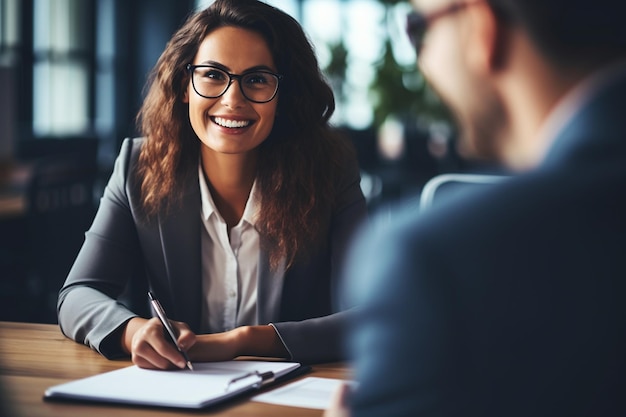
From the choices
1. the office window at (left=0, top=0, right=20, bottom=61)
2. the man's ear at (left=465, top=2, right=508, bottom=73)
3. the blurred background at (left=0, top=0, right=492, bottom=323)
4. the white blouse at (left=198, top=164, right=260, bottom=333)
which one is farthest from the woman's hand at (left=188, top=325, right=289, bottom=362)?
the office window at (left=0, top=0, right=20, bottom=61)

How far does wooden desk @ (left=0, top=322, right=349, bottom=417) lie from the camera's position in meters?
1.13

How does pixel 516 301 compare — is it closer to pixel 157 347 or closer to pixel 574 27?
pixel 574 27

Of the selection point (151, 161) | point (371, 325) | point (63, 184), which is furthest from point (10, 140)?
point (371, 325)

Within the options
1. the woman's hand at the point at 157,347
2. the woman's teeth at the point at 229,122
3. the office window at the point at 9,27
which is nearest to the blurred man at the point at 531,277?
the woman's hand at the point at 157,347

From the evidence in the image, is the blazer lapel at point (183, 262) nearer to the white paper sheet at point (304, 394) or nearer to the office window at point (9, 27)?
the white paper sheet at point (304, 394)

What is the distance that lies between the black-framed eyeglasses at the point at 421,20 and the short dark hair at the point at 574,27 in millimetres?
67

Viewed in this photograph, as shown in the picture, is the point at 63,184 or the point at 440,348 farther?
the point at 63,184

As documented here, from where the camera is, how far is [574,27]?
647mm

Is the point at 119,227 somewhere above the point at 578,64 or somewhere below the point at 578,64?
below

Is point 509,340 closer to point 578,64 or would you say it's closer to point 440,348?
point 440,348

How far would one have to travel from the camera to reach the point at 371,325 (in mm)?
654

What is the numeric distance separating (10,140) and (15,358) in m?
3.44

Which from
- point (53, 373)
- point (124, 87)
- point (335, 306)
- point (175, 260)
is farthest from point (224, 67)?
point (124, 87)

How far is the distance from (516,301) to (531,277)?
21 millimetres
